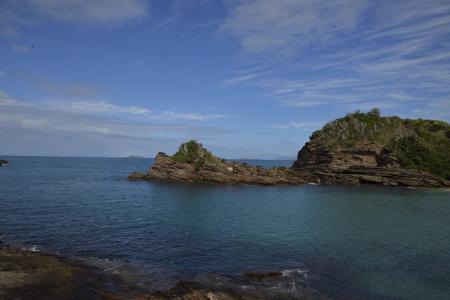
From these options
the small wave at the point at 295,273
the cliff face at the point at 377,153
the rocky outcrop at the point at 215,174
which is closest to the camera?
the small wave at the point at 295,273

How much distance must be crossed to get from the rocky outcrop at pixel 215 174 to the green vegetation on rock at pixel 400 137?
963 inches

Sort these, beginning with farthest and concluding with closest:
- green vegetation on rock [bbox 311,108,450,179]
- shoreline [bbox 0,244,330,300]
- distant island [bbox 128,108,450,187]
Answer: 1. green vegetation on rock [bbox 311,108,450,179]
2. distant island [bbox 128,108,450,187]
3. shoreline [bbox 0,244,330,300]

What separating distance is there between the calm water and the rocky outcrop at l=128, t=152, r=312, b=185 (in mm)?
32120

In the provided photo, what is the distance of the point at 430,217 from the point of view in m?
62.5

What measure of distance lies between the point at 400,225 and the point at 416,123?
328 ft

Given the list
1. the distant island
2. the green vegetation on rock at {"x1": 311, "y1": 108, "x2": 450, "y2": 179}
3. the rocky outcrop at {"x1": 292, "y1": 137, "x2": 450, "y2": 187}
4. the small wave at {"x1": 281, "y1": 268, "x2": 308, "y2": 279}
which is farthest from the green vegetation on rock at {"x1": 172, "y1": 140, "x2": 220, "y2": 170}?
the small wave at {"x1": 281, "y1": 268, "x2": 308, "y2": 279}

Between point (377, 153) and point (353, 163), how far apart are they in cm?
907

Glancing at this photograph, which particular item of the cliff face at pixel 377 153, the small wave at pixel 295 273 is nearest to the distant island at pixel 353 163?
Result: the cliff face at pixel 377 153

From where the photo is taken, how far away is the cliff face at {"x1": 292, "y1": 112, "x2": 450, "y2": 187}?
11638cm

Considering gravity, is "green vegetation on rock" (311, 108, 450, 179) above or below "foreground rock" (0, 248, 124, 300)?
above

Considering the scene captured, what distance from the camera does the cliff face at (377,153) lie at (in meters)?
116

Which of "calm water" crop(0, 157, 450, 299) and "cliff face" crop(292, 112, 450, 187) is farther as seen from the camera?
"cliff face" crop(292, 112, 450, 187)

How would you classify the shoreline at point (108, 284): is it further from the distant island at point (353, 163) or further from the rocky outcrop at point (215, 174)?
the distant island at point (353, 163)

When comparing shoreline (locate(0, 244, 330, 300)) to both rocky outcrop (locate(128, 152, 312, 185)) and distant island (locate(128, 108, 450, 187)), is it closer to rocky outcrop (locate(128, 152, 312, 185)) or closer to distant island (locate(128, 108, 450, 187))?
rocky outcrop (locate(128, 152, 312, 185))
